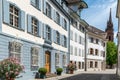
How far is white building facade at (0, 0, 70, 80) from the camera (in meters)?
19.9

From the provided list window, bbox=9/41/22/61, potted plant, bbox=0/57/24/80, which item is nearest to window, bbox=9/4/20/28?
window, bbox=9/41/22/61

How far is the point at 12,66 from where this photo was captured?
16469 mm

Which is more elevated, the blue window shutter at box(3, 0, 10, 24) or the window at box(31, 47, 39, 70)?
the blue window shutter at box(3, 0, 10, 24)

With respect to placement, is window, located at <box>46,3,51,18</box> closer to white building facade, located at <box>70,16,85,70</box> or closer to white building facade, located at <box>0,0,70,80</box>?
white building facade, located at <box>0,0,70,80</box>

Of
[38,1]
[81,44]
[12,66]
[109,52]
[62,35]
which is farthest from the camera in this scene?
→ [109,52]

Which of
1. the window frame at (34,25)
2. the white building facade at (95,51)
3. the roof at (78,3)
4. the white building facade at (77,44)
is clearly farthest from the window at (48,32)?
the white building facade at (95,51)

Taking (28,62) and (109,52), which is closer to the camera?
(28,62)

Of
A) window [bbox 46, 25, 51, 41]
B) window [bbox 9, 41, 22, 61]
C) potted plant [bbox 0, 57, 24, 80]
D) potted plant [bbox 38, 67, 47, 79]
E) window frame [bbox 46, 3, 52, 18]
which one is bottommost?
potted plant [bbox 38, 67, 47, 79]

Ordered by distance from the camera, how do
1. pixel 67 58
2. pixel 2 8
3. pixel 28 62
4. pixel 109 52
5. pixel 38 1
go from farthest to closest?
pixel 109 52 → pixel 67 58 → pixel 38 1 → pixel 28 62 → pixel 2 8

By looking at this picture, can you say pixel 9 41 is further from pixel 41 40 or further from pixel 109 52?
pixel 109 52

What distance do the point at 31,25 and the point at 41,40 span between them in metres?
3.29

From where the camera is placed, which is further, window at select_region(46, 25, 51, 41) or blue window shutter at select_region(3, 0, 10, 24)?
window at select_region(46, 25, 51, 41)

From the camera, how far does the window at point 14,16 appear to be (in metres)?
21.0

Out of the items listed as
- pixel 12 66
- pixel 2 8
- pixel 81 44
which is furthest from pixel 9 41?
pixel 81 44
